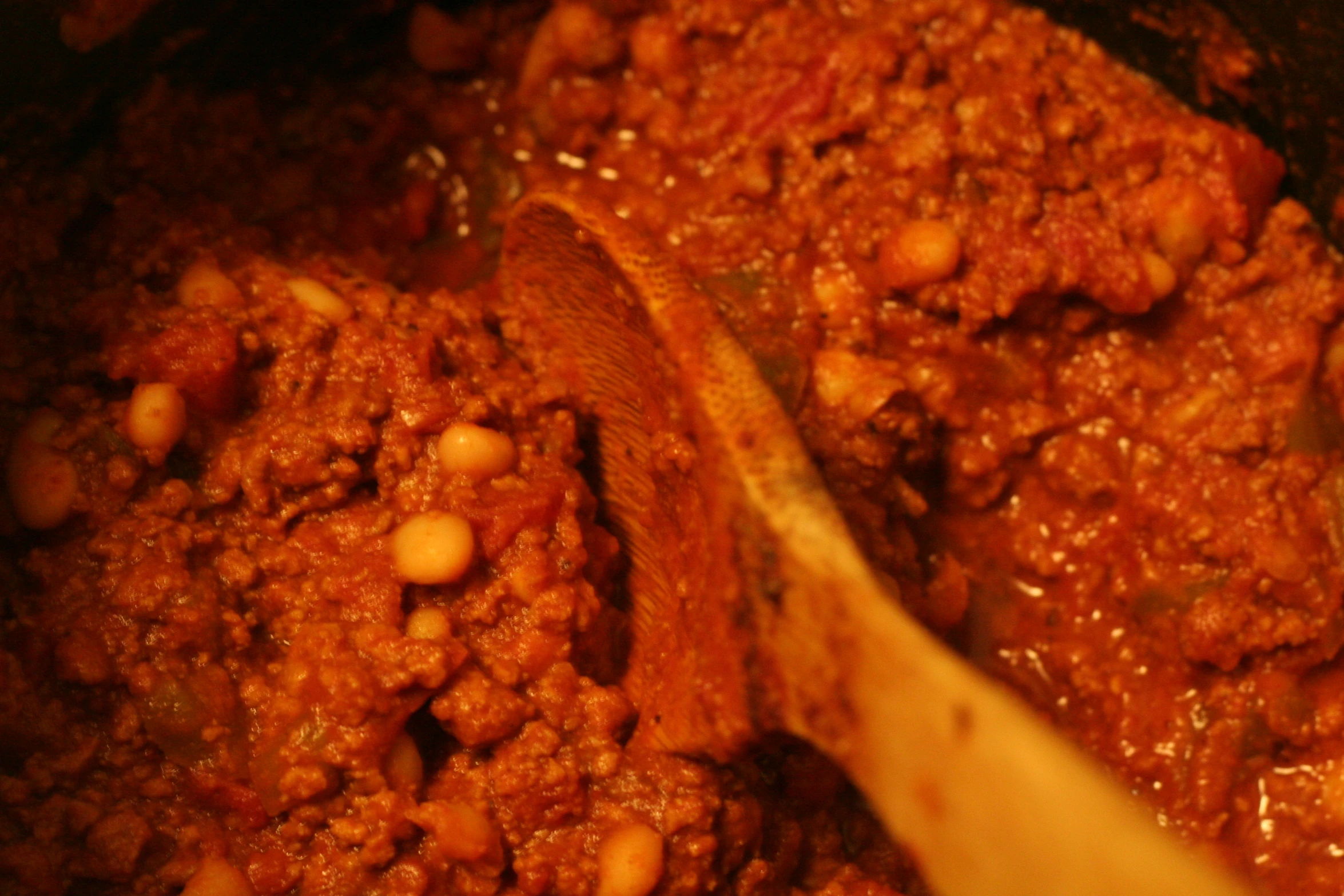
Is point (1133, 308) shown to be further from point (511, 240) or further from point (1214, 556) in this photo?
point (511, 240)

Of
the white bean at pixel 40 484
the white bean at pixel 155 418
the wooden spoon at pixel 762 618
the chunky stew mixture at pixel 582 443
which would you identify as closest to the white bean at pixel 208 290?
the chunky stew mixture at pixel 582 443

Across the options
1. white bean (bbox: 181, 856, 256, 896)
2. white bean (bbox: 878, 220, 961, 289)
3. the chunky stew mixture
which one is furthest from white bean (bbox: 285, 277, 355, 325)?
white bean (bbox: 878, 220, 961, 289)

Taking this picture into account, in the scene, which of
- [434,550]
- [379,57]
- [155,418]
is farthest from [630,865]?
[379,57]

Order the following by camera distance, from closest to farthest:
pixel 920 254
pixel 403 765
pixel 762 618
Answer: pixel 762 618, pixel 403 765, pixel 920 254

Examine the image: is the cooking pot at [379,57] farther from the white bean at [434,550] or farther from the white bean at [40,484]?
the white bean at [434,550]

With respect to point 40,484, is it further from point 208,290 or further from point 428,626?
point 428,626

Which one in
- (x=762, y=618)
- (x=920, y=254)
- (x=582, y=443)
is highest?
(x=920, y=254)

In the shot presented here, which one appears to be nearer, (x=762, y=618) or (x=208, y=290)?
(x=762, y=618)

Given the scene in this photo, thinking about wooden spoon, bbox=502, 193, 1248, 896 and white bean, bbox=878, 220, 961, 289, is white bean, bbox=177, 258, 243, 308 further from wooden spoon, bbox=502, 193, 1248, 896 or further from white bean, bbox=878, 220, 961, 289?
white bean, bbox=878, 220, 961, 289
